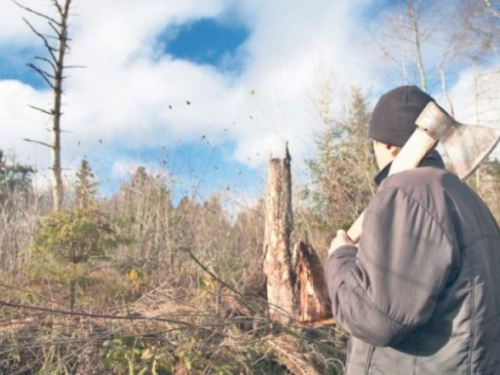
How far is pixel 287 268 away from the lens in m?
5.68

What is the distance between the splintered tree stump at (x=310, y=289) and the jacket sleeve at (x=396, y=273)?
3494 millimetres

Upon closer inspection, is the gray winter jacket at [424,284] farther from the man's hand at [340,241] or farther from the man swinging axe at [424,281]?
the man's hand at [340,241]

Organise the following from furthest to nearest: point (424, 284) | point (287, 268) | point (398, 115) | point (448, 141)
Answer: point (287, 268)
point (398, 115)
point (448, 141)
point (424, 284)

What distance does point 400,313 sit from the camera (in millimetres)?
1646

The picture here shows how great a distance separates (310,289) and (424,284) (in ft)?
12.4

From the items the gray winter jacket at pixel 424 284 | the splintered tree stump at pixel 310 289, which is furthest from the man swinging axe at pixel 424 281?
the splintered tree stump at pixel 310 289

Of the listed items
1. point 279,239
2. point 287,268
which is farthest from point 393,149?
point 279,239

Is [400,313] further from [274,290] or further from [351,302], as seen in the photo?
[274,290]

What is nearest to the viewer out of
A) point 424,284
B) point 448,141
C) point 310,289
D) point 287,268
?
point 424,284

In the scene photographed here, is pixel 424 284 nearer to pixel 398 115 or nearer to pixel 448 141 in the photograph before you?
pixel 448 141

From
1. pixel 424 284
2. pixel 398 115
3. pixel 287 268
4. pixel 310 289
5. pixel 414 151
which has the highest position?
pixel 398 115

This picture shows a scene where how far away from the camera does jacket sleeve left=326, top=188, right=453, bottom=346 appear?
1.64 metres

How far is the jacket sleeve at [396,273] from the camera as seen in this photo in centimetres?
164

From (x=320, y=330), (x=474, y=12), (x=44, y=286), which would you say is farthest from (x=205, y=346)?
(x=474, y=12)
